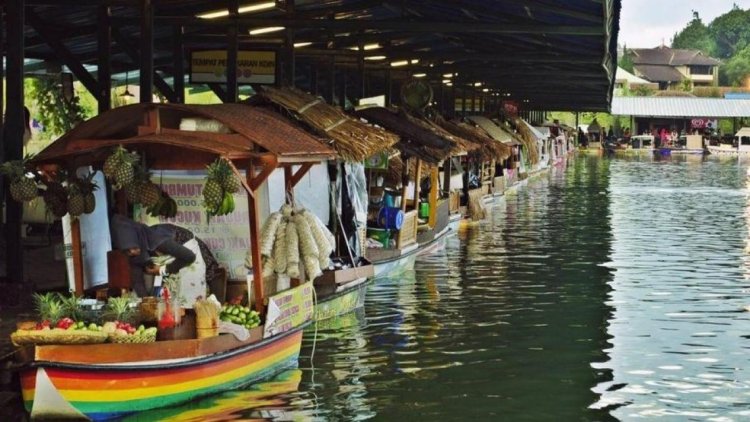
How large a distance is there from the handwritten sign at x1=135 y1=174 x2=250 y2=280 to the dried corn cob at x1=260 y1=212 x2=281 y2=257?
1.25 ft

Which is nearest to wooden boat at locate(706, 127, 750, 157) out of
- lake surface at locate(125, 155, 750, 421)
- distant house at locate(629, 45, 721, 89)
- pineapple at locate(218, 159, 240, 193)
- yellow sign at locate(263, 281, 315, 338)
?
lake surface at locate(125, 155, 750, 421)

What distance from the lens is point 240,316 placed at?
11.6 meters

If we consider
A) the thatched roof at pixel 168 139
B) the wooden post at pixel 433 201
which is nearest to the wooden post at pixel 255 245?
the thatched roof at pixel 168 139

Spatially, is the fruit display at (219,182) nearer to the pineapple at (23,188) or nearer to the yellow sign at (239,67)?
the pineapple at (23,188)

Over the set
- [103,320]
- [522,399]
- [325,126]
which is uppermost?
[325,126]

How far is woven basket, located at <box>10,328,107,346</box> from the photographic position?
9812 millimetres

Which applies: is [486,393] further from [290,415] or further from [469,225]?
[469,225]

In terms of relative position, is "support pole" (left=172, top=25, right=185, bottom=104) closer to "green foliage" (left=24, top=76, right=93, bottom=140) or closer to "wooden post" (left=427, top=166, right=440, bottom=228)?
"green foliage" (left=24, top=76, right=93, bottom=140)

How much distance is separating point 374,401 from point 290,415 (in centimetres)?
90

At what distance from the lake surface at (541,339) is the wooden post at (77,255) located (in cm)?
203

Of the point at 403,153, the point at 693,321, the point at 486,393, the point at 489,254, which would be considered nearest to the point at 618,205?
the point at 489,254

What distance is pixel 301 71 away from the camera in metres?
37.1

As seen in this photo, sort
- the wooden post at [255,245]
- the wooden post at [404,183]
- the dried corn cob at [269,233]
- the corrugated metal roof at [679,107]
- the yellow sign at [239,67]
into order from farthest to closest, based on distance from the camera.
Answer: the corrugated metal roof at [679,107], the wooden post at [404,183], the yellow sign at [239,67], the dried corn cob at [269,233], the wooden post at [255,245]

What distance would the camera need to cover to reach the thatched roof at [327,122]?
15.7 meters
